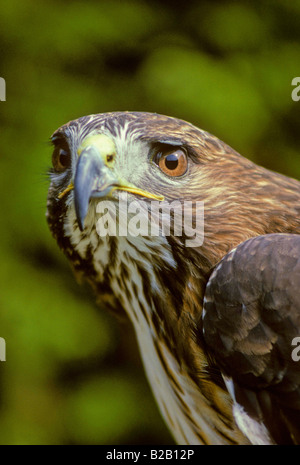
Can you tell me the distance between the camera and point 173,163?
1.19 metres

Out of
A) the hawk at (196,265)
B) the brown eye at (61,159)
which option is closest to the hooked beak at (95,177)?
the hawk at (196,265)

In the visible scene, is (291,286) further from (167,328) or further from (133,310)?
(133,310)

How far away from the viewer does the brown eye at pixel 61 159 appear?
127 centimetres

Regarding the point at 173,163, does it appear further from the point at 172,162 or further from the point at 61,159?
the point at 61,159

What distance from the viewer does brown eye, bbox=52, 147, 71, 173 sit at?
1.27 meters

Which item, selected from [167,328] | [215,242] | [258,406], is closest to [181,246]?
[215,242]

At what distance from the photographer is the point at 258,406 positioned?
108 centimetres

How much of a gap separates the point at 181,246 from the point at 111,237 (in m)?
0.15

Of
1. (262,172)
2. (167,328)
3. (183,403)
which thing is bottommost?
(183,403)

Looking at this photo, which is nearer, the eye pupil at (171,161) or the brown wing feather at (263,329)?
the brown wing feather at (263,329)

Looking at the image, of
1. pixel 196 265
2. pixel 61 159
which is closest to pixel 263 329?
pixel 196 265

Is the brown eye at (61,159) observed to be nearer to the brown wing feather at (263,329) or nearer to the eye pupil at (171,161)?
the eye pupil at (171,161)

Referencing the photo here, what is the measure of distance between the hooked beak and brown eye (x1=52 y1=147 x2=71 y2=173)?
0.13m

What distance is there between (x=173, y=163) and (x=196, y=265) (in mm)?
200
